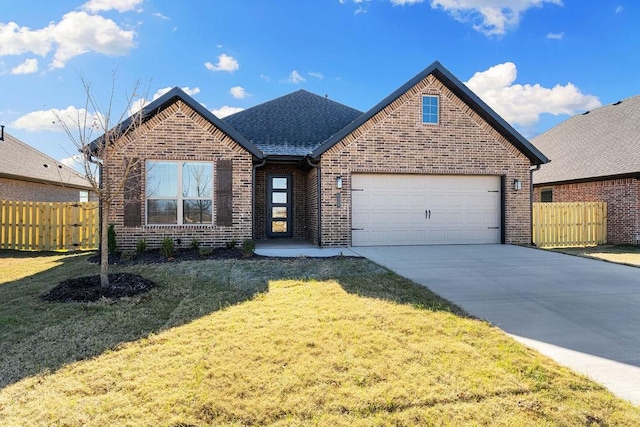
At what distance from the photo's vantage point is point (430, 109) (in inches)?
468

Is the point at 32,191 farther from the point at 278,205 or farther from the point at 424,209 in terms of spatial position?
the point at 424,209

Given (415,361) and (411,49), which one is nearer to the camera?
(415,361)

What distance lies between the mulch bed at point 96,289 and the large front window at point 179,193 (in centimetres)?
382

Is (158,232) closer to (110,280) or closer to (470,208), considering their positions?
(110,280)

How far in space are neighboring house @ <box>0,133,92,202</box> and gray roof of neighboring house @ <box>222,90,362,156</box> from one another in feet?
22.0

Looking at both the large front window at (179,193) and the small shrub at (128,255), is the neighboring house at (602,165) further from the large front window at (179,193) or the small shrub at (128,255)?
the small shrub at (128,255)

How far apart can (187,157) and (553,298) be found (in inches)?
363

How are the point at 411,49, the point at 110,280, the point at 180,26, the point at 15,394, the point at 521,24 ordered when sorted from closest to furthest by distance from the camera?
the point at 15,394, the point at 110,280, the point at 180,26, the point at 521,24, the point at 411,49

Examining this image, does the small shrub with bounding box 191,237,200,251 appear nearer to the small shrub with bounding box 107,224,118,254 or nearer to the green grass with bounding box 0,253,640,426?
the small shrub with bounding box 107,224,118,254

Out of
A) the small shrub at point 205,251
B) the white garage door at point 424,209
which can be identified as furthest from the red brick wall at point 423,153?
the small shrub at point 205,251

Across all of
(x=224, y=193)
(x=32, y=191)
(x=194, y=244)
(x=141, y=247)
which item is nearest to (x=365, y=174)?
(x=224, y=193)

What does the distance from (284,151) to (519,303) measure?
9.11 m

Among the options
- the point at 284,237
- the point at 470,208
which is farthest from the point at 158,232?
the point at 470,208

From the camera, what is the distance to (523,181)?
12.4 metres
